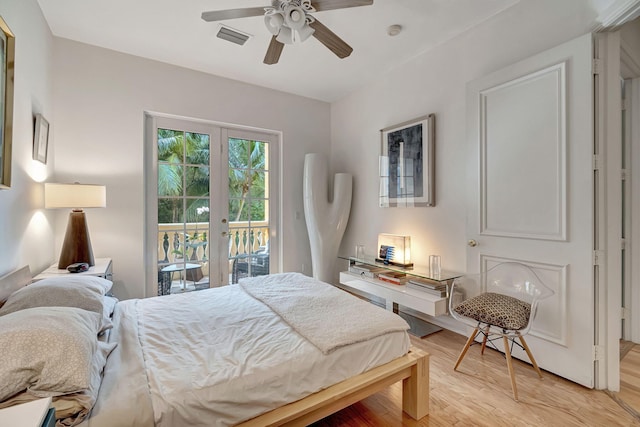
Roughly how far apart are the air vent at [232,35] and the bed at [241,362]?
2.28 metres

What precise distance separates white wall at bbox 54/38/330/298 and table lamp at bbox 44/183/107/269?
518mm

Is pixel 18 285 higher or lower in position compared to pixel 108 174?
lower

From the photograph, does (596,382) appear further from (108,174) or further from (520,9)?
(108,174)

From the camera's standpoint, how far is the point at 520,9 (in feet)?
7.24

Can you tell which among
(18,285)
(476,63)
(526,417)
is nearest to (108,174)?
(18,285)

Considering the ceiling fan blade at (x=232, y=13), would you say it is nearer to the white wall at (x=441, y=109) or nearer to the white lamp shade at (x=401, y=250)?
the white wall at (x=441, y=109)

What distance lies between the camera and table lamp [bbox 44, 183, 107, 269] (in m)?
2.18

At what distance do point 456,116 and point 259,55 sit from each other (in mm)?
2064

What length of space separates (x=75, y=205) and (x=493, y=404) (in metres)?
3.22

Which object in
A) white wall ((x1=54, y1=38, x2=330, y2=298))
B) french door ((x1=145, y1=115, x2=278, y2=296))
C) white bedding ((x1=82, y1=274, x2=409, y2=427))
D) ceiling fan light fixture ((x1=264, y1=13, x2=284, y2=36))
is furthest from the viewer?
french door ((x1=145, y1=115, x2=278, y2=296))

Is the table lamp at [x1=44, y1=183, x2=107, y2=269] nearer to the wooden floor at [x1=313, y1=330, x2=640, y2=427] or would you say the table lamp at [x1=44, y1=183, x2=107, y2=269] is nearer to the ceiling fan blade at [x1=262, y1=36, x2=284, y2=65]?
the ceiling fan blade at [x1=262, y1=36, x2=284, y2=65]

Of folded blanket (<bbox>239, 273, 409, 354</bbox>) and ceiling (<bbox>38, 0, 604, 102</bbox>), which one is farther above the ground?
ceiling (<bbox>38, 0, 604, 102</bbox>)

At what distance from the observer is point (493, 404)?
172 cm

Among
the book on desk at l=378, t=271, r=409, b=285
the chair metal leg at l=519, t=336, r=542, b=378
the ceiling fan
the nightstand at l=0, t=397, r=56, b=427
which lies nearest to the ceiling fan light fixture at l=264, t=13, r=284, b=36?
the ceiling fan
